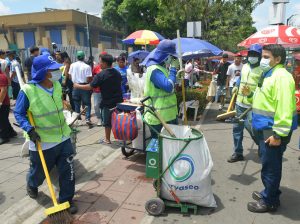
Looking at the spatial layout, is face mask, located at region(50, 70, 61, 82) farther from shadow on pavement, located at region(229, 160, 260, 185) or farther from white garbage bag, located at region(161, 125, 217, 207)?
shadow on pavement, located at region(229, 160, 260, 185)

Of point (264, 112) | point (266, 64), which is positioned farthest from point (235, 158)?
point (266, 64)

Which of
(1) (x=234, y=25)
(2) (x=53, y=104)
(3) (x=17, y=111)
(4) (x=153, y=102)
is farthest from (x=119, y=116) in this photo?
(1) (x=234, y=25)

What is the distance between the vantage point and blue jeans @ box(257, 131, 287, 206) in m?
3.45

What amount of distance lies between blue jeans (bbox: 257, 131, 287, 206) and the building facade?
35.0m

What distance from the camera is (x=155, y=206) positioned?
364cm

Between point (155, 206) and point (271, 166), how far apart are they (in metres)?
1.41

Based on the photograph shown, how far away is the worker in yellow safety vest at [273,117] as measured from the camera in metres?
3.21

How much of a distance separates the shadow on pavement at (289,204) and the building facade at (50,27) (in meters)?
34.7

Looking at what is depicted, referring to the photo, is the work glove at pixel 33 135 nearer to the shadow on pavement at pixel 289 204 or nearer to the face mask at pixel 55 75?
the face mask at pixel 55 75

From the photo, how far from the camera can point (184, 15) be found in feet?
49.5

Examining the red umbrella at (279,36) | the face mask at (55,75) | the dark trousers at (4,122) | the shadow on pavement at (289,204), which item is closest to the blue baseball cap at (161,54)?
the face mask at (55,75)

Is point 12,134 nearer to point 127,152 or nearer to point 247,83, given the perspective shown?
point 127,152

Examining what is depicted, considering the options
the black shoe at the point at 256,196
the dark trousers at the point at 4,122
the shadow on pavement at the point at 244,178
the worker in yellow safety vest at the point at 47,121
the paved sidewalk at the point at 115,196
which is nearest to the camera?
the worker in yellow safety vest at the point at 47,121

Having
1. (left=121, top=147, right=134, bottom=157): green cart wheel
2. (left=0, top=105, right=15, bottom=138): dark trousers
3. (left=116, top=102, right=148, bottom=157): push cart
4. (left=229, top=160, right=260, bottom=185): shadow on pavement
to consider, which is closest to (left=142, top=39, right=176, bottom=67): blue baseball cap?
(left=116, top=102, right=148, bottom=157): push cart
